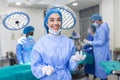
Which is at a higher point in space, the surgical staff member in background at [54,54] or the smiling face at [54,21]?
the smiling face at [54,21]

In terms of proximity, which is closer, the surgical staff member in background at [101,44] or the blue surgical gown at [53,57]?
the blue surgical gown at [53,57]

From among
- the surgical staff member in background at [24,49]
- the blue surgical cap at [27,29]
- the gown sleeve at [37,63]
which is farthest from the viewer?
the blue surgical cap at [27,29]

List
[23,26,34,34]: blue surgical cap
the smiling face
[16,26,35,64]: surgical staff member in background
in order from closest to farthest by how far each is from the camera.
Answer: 1. the smiling face
2. [16,26,35,64]: surgical staff member in background
3. [23,26,34,34]: blue surgical cap

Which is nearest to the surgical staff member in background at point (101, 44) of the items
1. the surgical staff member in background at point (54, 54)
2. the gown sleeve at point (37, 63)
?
the surgical staff member in background at point (54, 54)

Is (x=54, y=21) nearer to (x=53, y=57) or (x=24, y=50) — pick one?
(x=53, y=57)

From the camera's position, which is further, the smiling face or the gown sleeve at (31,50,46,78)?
the smiling face

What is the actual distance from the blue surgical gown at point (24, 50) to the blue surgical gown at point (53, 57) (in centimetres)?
183

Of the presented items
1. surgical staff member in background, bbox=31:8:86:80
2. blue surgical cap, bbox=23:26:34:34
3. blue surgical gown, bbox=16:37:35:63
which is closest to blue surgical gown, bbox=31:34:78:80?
surgical staff member in background, bbox=31:8:86:80

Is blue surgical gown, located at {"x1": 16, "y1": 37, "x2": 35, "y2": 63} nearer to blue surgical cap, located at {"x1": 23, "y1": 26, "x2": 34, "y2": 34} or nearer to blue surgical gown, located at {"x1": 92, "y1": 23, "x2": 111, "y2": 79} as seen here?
blue surgical cap, located at {"x1": 23, "y1": 26, "x2": 34, "y2": 34}

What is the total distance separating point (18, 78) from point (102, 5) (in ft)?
→ 14.2

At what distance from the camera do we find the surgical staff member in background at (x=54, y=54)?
5.64 ft

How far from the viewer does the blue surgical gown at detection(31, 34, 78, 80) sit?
5.65ft

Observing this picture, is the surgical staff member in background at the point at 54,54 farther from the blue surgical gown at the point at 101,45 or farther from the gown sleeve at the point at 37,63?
the blue surgical gown at the point at 101,45

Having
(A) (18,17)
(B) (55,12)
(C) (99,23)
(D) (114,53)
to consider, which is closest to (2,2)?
(A) (18,17)
